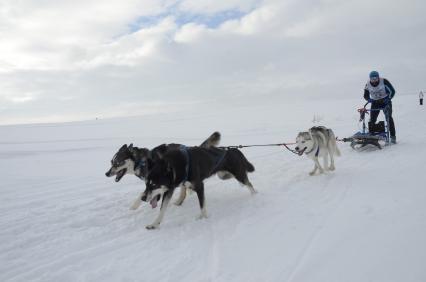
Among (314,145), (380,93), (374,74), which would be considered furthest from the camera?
(380,93)

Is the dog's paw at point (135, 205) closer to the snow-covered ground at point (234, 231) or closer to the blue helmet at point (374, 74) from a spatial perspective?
the snow-covered ground at point (234, 231)

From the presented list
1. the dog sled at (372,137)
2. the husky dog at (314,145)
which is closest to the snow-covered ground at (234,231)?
the husky dog at (314,145)

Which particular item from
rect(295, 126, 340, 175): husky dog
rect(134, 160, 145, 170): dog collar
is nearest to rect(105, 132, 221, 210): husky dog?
rect(134, 160, 145, 170): dog collar

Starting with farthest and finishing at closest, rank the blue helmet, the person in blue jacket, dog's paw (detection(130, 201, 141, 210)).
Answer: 1. the person in blue jacket
2. the blue helmet
3. dog's paw (detection(130, 201, 141, 210))

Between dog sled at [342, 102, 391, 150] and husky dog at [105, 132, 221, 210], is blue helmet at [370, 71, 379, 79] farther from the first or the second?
husky dog at [105, 132, 221, 210]

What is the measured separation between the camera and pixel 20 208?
4961mm

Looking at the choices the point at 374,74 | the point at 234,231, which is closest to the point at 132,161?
the point at 234,231

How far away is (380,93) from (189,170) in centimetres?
673

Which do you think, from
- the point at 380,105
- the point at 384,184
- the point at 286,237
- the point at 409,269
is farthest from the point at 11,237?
the point at 380,105

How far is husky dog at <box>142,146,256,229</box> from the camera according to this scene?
4145 mm

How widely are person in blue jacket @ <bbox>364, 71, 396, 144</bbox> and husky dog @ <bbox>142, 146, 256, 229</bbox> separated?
17.9ft

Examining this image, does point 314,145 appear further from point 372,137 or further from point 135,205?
point 135,205

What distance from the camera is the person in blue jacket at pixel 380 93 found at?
8.95 metres

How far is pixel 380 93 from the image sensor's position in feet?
29.8
